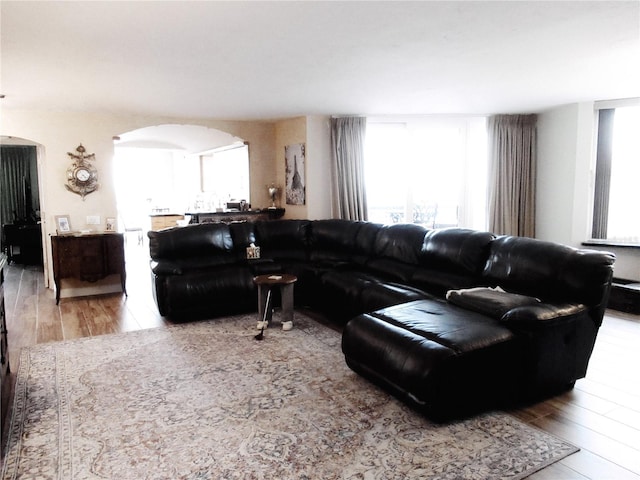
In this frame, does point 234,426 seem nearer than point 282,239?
Yes

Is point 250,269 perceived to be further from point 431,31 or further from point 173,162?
point 173,162

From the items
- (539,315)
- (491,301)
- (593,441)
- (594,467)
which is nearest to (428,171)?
(491,301)

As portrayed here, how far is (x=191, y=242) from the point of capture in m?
4.93

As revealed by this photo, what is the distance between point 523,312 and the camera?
8.75 feet

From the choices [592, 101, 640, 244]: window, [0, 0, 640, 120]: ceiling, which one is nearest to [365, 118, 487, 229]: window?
[0, 0, 640, 120]: ceiling

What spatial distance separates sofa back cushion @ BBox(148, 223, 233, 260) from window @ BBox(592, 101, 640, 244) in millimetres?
4592

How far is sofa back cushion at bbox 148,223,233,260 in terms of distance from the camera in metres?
4.80

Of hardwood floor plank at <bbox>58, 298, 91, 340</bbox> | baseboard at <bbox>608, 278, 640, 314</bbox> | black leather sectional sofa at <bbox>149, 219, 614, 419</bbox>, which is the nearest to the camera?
black leather sectional sofa at <bbox>149, 219, 614, 419</bbox>

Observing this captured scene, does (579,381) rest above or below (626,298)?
below

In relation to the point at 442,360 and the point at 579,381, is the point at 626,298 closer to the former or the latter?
the point at 579,381

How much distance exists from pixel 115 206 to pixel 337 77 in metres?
3.64

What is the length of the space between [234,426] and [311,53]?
2.56 m

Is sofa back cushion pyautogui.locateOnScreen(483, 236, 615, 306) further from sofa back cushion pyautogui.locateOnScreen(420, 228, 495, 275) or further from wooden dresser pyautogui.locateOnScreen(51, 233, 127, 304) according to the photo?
wooden dresser pyautogui.locateOnScreen(51, 233, 127, 304)

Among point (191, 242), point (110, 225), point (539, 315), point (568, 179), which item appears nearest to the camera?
point (539, 315)
